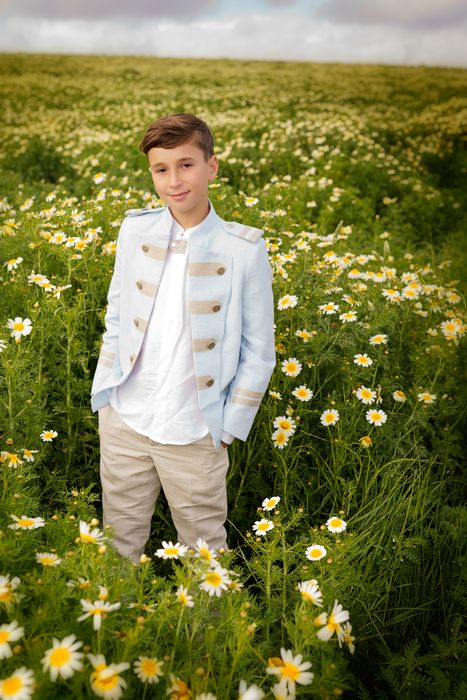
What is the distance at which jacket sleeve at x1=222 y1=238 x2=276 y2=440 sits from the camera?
1912 millimetres

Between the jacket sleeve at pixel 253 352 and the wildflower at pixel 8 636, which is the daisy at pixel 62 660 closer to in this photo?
the wildflower at pixel 8 636

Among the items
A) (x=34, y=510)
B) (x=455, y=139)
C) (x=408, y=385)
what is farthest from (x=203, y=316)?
(x=455, y=139)

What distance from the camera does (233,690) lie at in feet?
4.49

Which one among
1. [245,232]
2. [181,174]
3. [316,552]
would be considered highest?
[181,174]

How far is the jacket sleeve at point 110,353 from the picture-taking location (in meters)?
2.06

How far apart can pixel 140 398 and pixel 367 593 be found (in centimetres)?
104

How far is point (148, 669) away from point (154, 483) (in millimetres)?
961

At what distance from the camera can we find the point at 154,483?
2.15 metres

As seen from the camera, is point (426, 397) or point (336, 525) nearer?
point (336, 525)

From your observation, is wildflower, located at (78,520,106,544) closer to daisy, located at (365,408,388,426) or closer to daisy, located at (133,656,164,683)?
daisy, located at (133,656,164,683)

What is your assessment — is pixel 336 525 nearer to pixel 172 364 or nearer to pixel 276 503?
pixel 276 503

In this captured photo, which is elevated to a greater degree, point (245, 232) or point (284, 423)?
point (245, 232)

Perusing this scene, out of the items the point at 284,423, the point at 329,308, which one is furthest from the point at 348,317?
the point at 284,423

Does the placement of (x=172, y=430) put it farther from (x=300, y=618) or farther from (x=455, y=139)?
(x=455, y=139)
